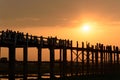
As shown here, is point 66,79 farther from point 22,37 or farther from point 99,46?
point 99,46

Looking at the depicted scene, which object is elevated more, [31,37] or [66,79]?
[31,37]

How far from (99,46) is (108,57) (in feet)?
26.6

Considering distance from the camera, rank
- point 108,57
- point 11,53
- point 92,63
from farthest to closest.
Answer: point 108,57 < point 92,63 < point 11,53

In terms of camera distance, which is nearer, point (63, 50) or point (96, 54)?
point (63, 50)

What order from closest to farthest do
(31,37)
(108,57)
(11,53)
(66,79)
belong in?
(11,53) < (31,37) < (66,79) < (108,57)

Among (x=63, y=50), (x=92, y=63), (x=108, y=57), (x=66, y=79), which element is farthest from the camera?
(x=108, y=57)

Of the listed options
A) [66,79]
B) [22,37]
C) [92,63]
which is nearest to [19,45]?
[22,37]

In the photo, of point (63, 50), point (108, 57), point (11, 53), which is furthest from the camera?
point (108, 57)

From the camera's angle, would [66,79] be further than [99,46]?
No

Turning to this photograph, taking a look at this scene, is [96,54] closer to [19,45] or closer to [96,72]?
[96,72]

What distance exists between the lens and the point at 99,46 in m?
64.2

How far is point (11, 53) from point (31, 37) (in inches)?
131

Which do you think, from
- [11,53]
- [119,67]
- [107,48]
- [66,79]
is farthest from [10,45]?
[119,67]

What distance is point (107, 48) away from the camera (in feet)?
223
